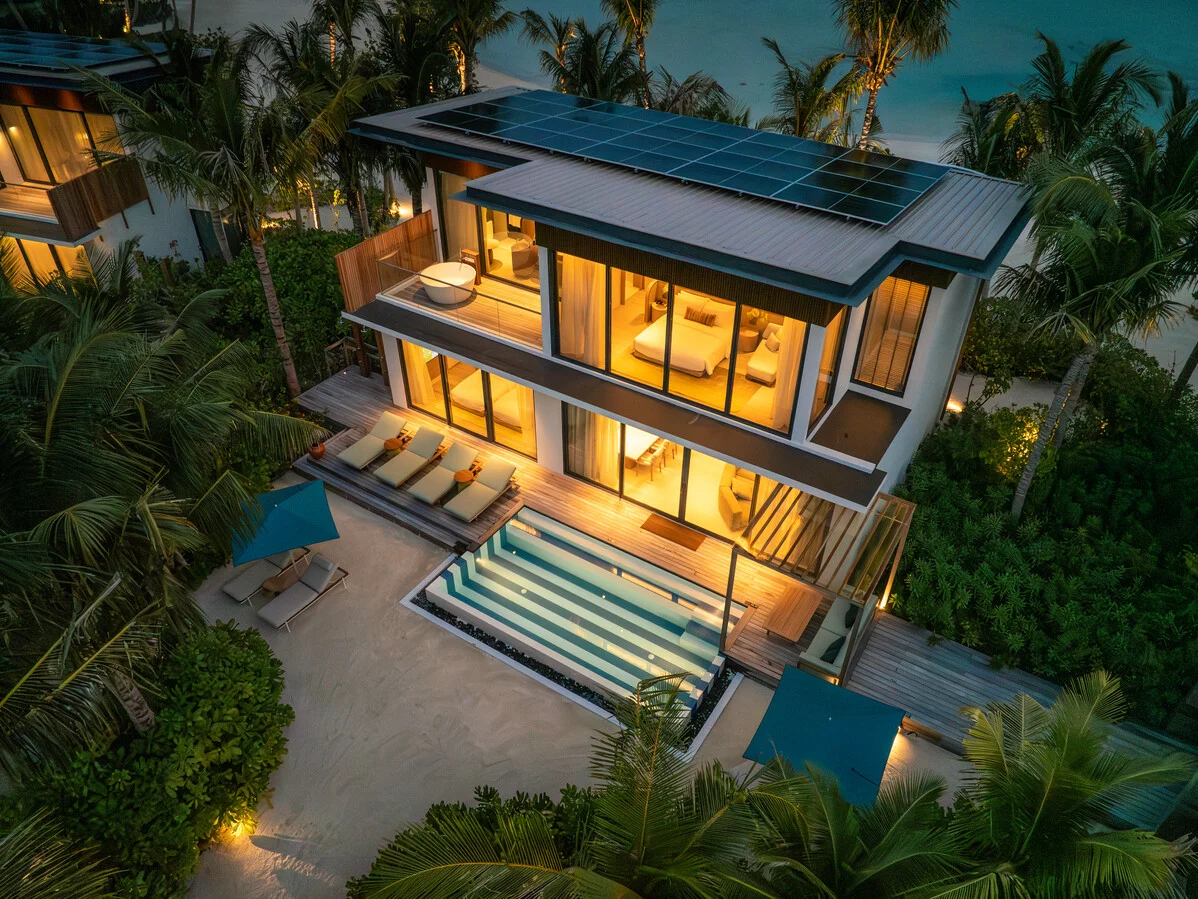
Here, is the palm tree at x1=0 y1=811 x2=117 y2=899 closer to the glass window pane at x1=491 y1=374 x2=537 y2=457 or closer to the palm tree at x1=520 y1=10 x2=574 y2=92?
the glass window pane at x1=491 y1=374 x2=537 y2=457

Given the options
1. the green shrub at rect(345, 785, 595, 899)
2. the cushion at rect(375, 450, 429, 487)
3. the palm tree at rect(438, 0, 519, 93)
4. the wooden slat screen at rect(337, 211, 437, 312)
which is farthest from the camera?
the palm tree at rect(438, 0, 519, 93)

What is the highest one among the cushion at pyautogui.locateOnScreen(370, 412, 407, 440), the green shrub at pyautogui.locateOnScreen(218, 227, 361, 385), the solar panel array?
the solar panel array

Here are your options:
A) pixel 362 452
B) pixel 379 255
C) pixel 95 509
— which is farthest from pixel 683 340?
pixel 95 509

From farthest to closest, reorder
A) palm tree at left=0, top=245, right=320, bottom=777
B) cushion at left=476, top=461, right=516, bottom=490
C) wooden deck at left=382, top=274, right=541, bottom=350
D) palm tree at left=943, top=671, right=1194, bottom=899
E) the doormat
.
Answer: cushion at left=476, top=461, right=516, bottom=490 → wooden deck at left=382, top=274, right=541, bottom=350 → the doormat → palm tree at left=0, top=245, right=320, bottom=777 → palm tree at left=943, top=671, right=1194, bottom=899

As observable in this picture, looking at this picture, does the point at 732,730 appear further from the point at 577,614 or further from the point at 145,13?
the point at 145,13

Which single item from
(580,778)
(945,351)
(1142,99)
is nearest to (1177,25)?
(1142,99)

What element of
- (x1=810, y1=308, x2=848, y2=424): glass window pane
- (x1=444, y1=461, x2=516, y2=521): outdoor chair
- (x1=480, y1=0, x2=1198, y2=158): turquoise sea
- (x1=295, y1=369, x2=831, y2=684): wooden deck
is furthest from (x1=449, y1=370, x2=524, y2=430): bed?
(x1=480, y1=0, x2=1198, y2=158): turquoise sea
